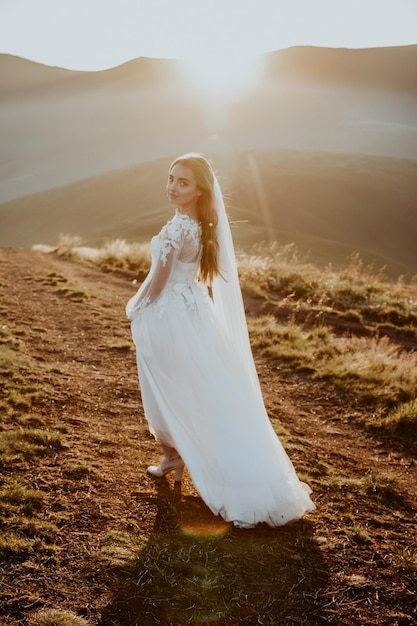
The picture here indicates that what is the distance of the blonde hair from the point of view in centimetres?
450

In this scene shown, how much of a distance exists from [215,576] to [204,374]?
1.52 m

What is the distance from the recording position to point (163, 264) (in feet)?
14.6

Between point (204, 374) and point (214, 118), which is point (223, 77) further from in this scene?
point (204, 374)

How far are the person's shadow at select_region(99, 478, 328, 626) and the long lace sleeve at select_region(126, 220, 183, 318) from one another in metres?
1.83

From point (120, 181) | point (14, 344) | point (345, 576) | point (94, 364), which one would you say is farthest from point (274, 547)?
point (120, 181)

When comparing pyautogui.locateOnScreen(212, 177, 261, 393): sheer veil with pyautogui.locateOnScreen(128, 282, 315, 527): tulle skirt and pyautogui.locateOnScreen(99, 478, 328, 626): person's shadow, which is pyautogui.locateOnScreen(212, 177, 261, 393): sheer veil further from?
pyautogui.locateOnScreen(99, 478, 328, 626): person's shadow

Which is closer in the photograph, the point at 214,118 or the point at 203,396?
the point at 203,396

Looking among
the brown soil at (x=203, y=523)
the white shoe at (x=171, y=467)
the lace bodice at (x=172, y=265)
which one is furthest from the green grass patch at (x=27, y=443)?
the lace bodice at (x=172, y=265)

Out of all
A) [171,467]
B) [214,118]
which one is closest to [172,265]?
[171,467]

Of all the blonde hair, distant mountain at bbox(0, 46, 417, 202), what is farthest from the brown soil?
distant mountain at bbox(0, 46, 417, 202)

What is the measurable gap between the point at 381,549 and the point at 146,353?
8.35 feet

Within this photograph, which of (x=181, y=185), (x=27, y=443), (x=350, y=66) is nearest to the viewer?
(x=181, y=185)

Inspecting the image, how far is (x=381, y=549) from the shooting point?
4.41 meters

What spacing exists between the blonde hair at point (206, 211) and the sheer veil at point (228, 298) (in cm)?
8
